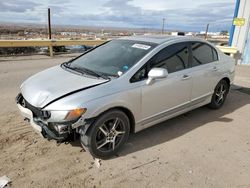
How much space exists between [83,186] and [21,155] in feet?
3.72

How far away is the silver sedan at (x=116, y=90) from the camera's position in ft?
9.37

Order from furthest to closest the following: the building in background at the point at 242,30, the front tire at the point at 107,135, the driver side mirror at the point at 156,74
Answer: the building in background at the point at 242,30, the driver side mirror at the point at 156,74, the front tire at the point at 107,135

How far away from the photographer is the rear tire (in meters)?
4.98

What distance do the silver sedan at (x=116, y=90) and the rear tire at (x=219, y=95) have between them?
0.45 meters

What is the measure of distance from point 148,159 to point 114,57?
1717mm

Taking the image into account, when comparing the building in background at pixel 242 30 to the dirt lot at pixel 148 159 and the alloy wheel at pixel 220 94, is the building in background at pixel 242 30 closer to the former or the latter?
the alloy wheel at pixel 220 94

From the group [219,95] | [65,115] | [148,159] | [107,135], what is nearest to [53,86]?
[65,115]

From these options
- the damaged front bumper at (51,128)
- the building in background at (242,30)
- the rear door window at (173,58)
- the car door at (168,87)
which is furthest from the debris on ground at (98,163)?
the building in background at (242,30)

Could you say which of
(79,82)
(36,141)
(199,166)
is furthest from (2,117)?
(199,166)

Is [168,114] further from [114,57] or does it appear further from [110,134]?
[114,57]

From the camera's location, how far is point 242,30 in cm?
1156

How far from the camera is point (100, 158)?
318 centimetres

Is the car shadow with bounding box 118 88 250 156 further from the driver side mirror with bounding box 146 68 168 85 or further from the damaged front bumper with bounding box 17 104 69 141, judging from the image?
the driver side mirror with bounding box 146 68 168 85

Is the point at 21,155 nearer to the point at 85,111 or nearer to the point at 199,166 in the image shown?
the point at 85,111
